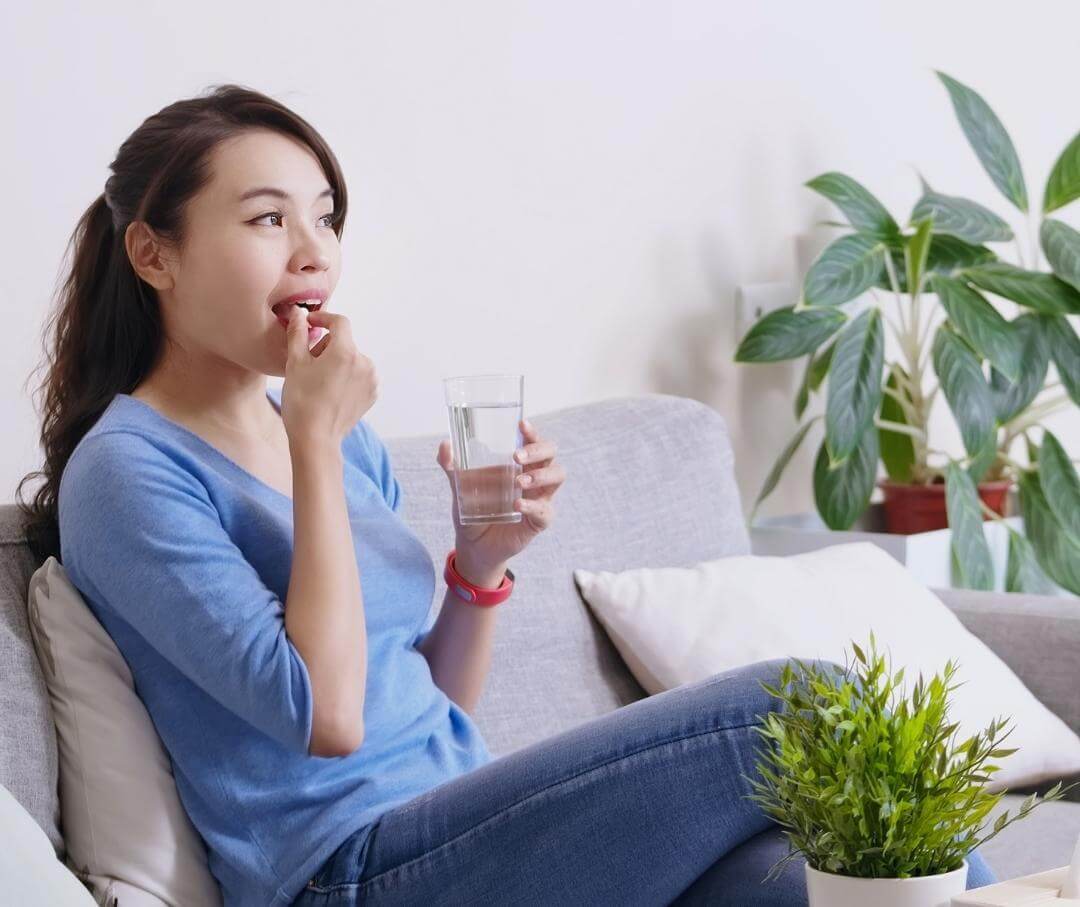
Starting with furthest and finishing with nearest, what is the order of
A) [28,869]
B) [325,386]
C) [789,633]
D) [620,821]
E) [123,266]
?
[789,633] < [123,266] < [325,386] < [620,821] < [28,869]

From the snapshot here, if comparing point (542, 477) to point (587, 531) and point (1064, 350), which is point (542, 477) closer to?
point (587, 531)

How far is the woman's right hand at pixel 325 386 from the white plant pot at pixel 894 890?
658 mm

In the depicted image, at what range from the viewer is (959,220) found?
268 cm

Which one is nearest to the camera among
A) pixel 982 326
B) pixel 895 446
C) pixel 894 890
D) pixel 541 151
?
pixel 894 890

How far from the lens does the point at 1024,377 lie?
2723 mm

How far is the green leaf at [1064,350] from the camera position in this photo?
267 cm

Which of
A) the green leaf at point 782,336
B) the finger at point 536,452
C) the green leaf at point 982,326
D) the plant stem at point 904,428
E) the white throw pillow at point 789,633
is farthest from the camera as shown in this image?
the plant stem at point 904,428

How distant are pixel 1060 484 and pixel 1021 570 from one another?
0.55 ft

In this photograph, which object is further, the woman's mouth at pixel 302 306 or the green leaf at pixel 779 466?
the green leaf at pixel 779 466

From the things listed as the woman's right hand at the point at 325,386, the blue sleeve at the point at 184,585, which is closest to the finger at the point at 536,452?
the woman's right hand at the point at 325,386

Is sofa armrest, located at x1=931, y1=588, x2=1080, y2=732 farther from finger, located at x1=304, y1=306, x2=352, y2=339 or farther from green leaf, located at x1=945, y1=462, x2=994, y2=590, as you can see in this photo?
finger, located at x1=304, y1=306, x2=352, y2=339

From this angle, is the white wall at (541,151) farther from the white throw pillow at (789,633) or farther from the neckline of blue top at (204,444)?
the white throw pillow at (789,633)

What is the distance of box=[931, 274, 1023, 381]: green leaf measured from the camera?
8.30 ft

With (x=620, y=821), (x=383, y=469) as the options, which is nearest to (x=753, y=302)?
(x=383, y=469)
